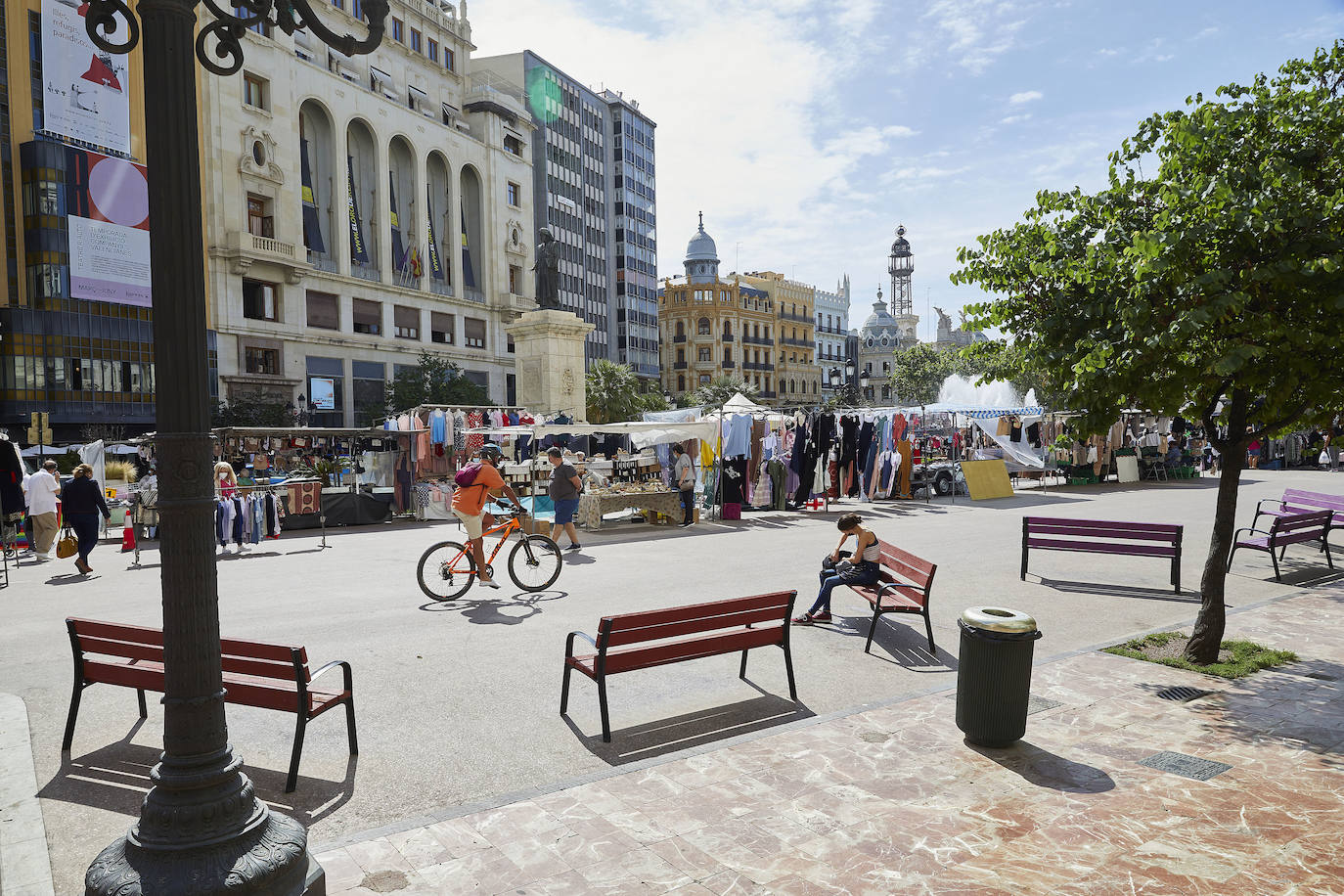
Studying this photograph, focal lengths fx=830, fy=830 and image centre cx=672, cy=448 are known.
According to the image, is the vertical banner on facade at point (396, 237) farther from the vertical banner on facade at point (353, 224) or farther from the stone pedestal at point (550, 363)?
the stone pedestal at point (550, 363)

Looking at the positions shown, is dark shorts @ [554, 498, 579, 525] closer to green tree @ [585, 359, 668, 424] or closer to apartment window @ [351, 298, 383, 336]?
green tree @ [585, 359, 668, 424]

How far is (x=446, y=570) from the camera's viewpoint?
10.2m

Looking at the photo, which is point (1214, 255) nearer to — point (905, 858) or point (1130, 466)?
point (905, 858)

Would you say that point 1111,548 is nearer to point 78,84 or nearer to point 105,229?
point 105,229

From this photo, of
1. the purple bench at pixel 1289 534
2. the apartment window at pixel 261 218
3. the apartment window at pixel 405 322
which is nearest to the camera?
the purple bench at pixel 1289 534

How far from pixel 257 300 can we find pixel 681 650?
147 ft

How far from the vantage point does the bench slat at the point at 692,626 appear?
583 cm

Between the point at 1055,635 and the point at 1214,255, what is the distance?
403cm

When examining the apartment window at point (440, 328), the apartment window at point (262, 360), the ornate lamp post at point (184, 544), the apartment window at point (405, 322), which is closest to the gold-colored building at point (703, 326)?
the apartment window at point (440, 328)

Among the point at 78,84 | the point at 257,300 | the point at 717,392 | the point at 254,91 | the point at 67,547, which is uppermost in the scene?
the point at 254,91

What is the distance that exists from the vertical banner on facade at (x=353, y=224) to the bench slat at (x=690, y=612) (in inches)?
1907

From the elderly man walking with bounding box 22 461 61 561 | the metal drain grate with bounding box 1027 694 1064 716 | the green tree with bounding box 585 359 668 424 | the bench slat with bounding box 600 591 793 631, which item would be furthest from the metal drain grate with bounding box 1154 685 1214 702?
the green tree with bounding box 585 359 668 424

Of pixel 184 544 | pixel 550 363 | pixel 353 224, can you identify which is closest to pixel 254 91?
pixel 353 224

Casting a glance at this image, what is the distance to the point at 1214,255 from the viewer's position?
636 cm
